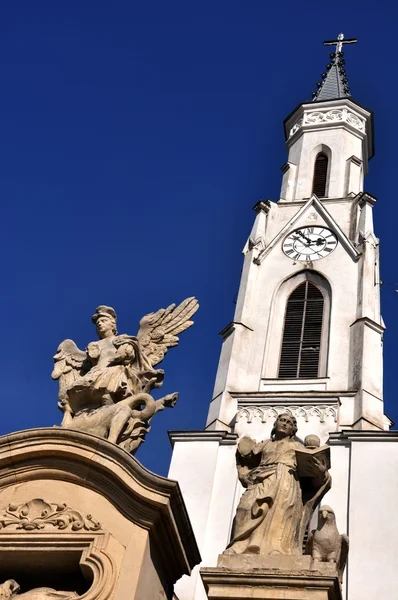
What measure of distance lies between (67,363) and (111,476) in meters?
2.78

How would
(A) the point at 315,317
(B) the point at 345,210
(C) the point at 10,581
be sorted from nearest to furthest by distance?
(C) the point at 10,581, (A) the point at 315,317, (B) the point at 345,210

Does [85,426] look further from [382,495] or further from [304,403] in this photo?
[304,403]

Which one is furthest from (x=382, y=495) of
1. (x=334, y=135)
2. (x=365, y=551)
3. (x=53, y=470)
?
(x=334, y=135)

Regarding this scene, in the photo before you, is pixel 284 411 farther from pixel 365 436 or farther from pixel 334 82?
pixel 334 82

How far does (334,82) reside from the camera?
40406 mm

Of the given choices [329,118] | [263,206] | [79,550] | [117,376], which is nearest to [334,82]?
[329,118]

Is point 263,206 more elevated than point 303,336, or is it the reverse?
point 263,206

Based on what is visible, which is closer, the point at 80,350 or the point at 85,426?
the point at 85,426

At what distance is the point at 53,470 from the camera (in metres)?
10.6

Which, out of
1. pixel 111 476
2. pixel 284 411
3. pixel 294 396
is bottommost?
pixel 111 476

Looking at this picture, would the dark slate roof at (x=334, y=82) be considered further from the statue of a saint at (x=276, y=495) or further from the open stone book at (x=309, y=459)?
the open stone book at (x=309, y=459)

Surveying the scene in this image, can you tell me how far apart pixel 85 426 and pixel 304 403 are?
12.8 metres

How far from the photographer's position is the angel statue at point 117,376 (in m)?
11.2

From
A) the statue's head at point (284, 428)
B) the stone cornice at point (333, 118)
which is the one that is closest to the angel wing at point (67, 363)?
the statue's head at point (284, 428)
